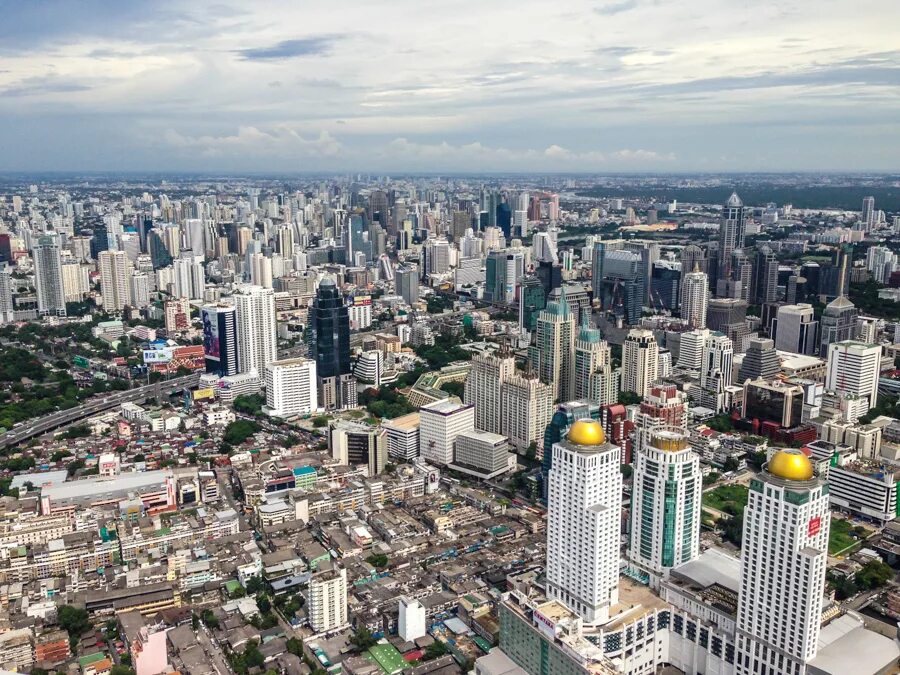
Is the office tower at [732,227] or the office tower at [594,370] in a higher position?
the office tower at [732,227]

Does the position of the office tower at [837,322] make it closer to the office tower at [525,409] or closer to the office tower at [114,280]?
the office tower at [525,409]

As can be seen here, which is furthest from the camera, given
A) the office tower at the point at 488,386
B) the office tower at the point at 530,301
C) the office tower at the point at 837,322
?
the office tower at the point at 530,301

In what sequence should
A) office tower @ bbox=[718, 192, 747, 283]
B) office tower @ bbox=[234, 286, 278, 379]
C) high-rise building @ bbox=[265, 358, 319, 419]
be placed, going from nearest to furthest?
high-rise building @ bbox=[265, 358, 319, 419] → office tower @ bbox=[234, 286, 278, 379] → office tower @ bbox=[718, 192, 747, 283]

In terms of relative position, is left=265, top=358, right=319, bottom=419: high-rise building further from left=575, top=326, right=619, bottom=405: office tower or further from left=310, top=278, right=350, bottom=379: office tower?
left=575, top=326, right=619, bottom=405: office tower

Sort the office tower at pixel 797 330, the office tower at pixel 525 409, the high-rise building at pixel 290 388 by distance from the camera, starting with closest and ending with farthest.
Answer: the office tower at pixel 525 409 → the high-rise building at pixel 290 388 → the office tower at pixel 797 330

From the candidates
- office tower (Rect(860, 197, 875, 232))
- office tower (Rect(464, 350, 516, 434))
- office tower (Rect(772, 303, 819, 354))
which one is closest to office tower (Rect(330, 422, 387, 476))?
office tower (Rect(464, 350, 516, 434))

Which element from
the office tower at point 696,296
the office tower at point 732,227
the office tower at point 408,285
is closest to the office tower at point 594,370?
the office tower at point 696,296
